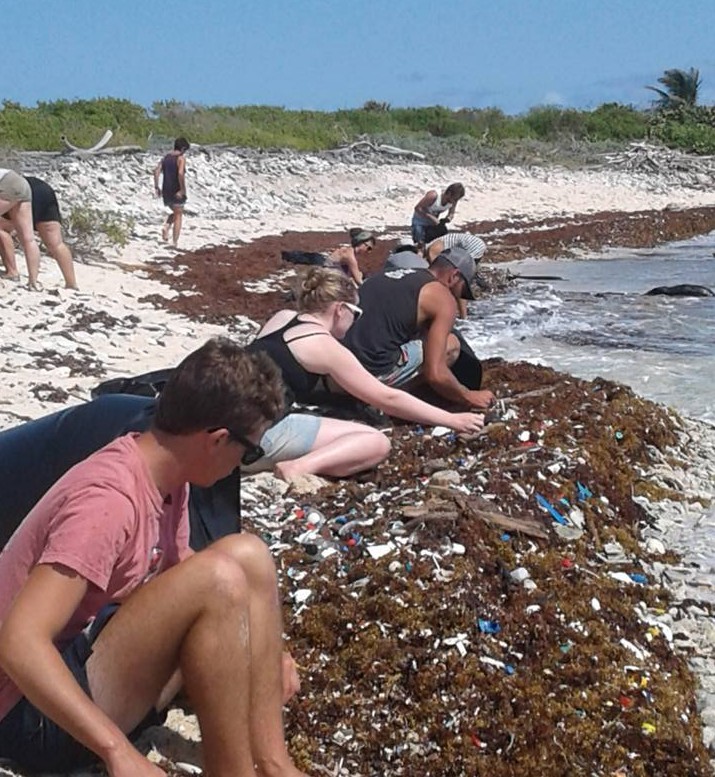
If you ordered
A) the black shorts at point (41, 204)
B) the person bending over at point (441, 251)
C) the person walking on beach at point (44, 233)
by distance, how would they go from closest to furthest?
the person bending over at point (441, 251), the person walking on beach at point (44, 233), the black shorts at point (41, 204)

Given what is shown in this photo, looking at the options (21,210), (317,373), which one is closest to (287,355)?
(317,373)

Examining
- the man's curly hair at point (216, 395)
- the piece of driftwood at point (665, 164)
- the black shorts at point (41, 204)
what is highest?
the man's curly hair at point (216, 395)

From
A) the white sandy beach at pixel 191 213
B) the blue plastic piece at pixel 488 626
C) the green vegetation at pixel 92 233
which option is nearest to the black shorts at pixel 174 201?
the white sandy beach at pixel 191 213

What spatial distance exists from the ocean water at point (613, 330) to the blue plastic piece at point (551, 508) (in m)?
3.16

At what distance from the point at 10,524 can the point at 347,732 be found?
1297 millimetres

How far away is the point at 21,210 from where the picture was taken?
11.1 metres

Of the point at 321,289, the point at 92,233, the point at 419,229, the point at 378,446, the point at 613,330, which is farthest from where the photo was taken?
the point at 419,229

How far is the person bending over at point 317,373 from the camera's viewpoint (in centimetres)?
561

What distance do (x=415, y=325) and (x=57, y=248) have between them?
19.5 ft

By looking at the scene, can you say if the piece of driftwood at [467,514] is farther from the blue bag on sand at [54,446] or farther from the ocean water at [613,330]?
the ocean water at [613,330]

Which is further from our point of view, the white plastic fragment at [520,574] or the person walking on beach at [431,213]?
the person walking on beach at [431,213]

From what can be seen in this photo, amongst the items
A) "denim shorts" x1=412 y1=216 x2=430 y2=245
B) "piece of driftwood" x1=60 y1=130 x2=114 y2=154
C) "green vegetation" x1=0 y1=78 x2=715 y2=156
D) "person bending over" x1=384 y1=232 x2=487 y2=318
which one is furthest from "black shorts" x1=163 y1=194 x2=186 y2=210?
"green vegetation" x1=0 y1=78 x2=715 y2=156

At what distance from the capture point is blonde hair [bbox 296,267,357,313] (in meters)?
5.56

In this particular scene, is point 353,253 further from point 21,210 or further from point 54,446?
point 54,446
